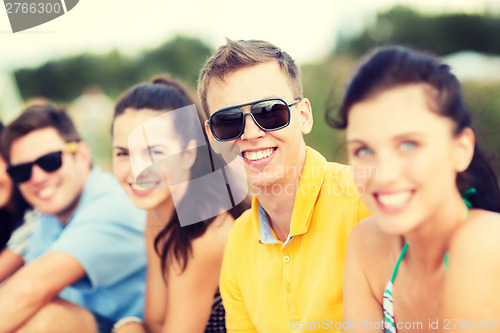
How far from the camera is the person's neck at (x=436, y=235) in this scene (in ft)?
4.98

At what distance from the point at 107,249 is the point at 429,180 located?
2.08 m

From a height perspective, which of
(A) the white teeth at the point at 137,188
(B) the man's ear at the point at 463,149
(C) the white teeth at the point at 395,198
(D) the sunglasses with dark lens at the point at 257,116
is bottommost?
(A) the white teeth at the point at 137,188

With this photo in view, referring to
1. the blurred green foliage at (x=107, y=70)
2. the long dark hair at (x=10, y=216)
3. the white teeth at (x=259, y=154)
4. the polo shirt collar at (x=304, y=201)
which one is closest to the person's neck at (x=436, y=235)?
the polo shirt collar at (x=304, y=201)

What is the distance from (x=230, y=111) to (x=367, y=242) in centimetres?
75

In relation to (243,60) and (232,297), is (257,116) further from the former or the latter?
(232,297)

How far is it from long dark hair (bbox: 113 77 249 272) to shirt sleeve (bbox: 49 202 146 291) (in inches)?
15.6

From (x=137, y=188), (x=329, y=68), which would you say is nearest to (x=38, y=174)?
(x=137, y=188)

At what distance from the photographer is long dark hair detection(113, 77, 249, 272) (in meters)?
2.63

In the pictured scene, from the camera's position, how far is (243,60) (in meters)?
2.07

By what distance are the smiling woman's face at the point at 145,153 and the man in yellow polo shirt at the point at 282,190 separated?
1.63 ft

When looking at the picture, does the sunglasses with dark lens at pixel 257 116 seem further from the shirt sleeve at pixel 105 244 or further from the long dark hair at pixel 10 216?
the long dark hair at pixel 10 216

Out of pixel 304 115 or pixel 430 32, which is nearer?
pixel 304 115

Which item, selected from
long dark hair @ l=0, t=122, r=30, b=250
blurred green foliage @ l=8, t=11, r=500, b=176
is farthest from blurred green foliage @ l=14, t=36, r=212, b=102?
long dark hair @ l=0, t=122, r=30, b=250

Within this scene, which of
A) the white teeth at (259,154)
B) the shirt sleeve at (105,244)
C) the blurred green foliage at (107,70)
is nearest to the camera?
the white teeth at (259,154)
